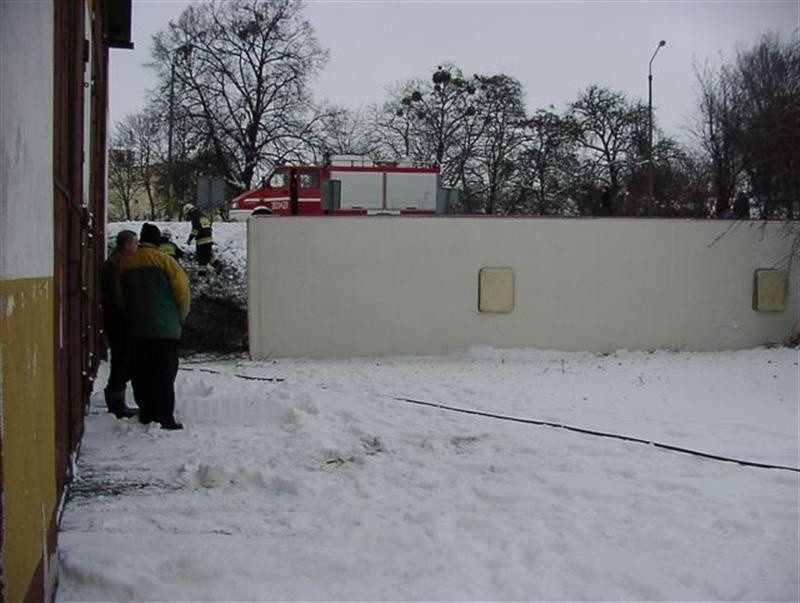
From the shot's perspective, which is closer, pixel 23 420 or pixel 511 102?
pixel 23 420

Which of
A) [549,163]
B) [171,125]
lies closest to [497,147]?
[549,163]

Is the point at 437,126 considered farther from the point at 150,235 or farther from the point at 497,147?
the point at 150,235

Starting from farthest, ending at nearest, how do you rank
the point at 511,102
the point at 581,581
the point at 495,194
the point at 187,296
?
the point at 511,102, the point at 495,194, the point at 187,296, the point at 581,581

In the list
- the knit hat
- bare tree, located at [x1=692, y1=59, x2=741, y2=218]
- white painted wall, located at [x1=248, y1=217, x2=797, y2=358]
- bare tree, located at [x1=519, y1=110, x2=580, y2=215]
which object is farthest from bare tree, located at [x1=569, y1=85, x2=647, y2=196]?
the knit hat

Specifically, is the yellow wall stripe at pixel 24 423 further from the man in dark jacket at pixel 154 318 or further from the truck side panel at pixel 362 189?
the truck side panel at pixel 362 189

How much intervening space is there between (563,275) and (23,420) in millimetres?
11240

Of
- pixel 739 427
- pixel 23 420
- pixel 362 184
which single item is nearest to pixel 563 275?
pixel 739 427

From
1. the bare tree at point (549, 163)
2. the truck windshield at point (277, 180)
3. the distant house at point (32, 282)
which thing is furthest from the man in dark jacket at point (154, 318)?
the bare tree at point (549, 163)

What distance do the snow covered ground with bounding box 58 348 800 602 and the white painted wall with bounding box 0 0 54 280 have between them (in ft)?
6.03

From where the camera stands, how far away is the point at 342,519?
495cm

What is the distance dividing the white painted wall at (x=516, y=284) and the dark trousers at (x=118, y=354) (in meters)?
5.05

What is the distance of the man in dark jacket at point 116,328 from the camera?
23.8 ft

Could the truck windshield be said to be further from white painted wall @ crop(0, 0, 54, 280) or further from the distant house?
white painted wall @ crop(0, 0, 54, 280)

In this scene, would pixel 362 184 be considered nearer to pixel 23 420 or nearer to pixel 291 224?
pixel 291 224
